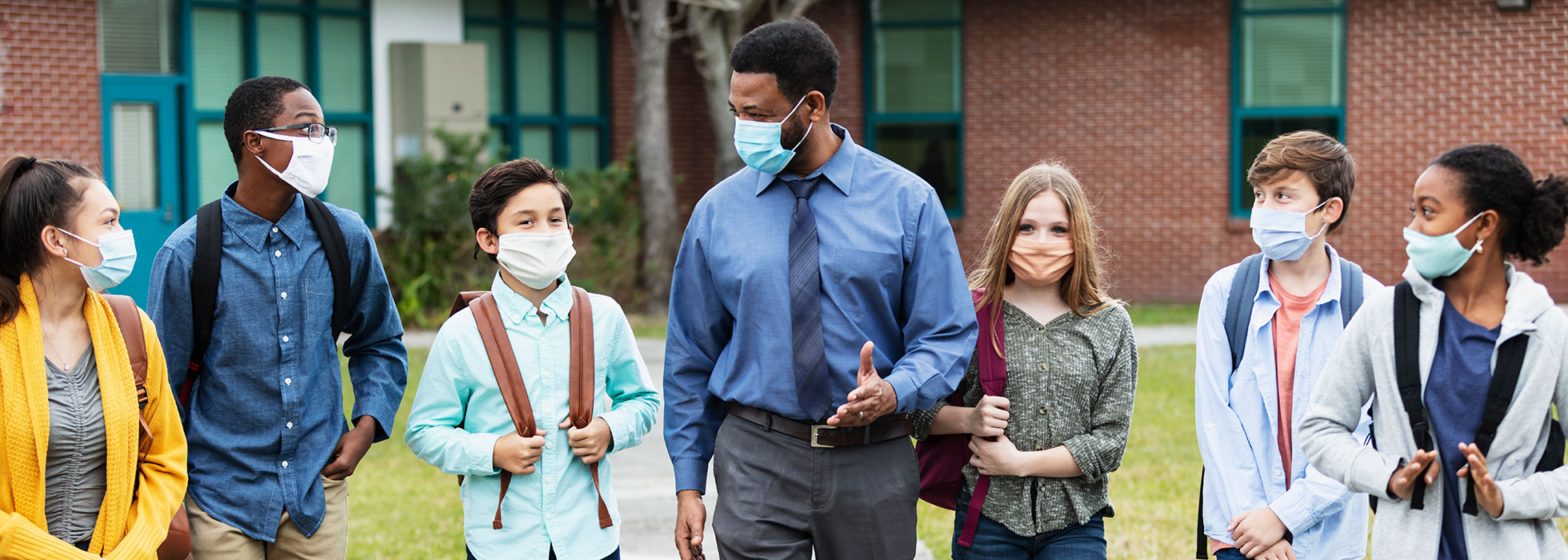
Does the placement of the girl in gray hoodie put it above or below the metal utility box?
below

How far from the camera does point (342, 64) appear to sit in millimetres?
15109

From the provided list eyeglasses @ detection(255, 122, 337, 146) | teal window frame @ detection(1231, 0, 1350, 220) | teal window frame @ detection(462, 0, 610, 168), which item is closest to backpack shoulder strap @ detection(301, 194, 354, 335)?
eyeglasses @ detection(255, 122, 337, 146)

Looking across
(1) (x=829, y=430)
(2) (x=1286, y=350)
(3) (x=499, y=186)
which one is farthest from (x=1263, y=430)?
(3) (x=499, y=186)

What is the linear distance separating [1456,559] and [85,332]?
3452 millimetres

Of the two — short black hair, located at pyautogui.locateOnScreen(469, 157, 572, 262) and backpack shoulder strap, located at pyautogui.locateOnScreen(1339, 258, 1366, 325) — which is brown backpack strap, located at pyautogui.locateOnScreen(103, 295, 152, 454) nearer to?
short black hair, located at pyautogui.locateOnScreen(469, 157, 572, 262)

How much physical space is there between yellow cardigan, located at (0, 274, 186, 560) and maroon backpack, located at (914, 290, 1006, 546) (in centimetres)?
205

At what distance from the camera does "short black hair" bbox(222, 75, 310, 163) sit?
3.67 meters

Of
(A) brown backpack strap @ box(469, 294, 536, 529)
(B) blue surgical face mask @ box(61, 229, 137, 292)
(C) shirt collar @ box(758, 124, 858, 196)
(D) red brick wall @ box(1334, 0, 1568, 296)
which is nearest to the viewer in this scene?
(B) blue surgical face mask @ box(61, 229, 137, 292)

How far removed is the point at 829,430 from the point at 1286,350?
139 centimetres

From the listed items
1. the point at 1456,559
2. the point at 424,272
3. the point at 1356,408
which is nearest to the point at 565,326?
the point at 1356,408

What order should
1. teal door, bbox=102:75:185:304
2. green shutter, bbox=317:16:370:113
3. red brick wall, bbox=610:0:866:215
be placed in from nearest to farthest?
1. teal door, bbox=102:75:185:304
2. green shutter, bbox=317:16:370:113
3. red brick wall, bbox=610:0:866:215

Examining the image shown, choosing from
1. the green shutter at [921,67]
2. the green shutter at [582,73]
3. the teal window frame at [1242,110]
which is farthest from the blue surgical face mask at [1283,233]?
the green shutter at [582,73]

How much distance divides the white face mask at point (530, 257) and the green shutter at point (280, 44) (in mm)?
11811

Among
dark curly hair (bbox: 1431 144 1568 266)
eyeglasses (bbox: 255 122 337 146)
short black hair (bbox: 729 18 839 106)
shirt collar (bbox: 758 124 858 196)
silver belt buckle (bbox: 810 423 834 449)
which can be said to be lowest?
silver belt buckle (bbox: 810 423 834 449)
